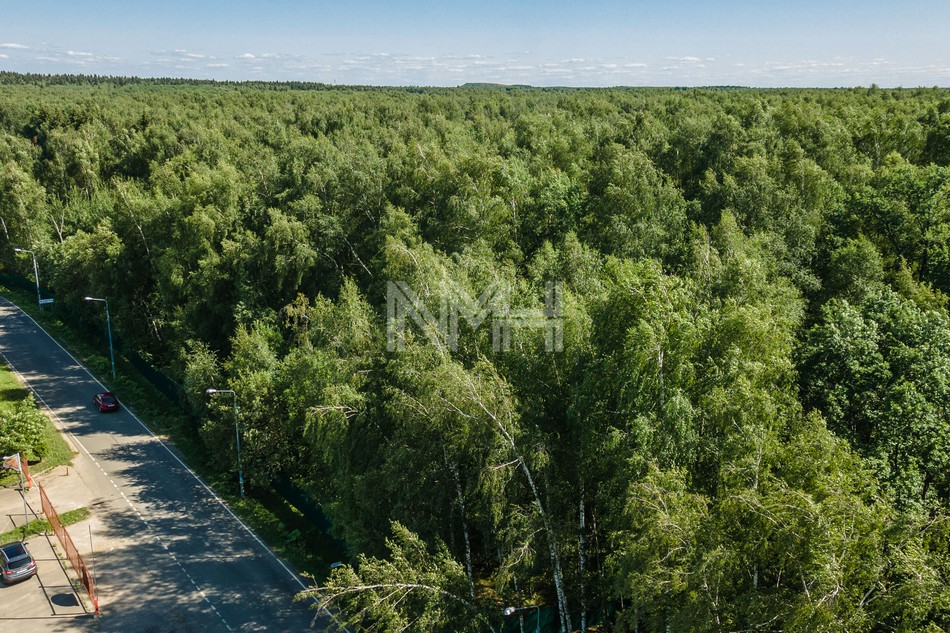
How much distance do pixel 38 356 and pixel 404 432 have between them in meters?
45.5

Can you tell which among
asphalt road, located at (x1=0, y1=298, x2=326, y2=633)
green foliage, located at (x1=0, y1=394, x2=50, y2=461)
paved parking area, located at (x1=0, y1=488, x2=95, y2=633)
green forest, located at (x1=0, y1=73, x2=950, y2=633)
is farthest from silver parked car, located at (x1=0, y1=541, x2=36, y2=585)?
green forest, located at (x1=0, y1=73, x2=950, y2=633)

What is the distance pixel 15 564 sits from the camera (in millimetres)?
26750

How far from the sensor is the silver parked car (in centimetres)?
2662

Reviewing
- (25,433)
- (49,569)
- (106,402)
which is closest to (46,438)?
(25,433)

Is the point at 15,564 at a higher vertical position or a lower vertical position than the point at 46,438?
lower

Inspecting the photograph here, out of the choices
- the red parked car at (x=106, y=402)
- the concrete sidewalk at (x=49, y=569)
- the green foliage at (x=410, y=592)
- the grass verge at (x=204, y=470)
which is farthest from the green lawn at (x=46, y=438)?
the green foliage at (x=410, y=592)

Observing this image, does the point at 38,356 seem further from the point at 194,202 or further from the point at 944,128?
the point at 944,128

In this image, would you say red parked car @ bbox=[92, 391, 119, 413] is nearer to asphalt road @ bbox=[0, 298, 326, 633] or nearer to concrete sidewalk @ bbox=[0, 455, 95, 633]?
asphalt road @ bbox=[0, 298, 326, 633]

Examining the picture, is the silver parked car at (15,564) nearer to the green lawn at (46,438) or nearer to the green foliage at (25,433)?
the green foliage at (25,433)

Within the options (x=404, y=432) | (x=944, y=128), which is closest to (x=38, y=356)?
(x=404, y=432)

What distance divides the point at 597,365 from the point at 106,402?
122 ft

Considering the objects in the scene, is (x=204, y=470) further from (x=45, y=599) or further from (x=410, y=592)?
(x=410, y=592)

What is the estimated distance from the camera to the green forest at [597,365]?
14.4 m

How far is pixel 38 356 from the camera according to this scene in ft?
172
